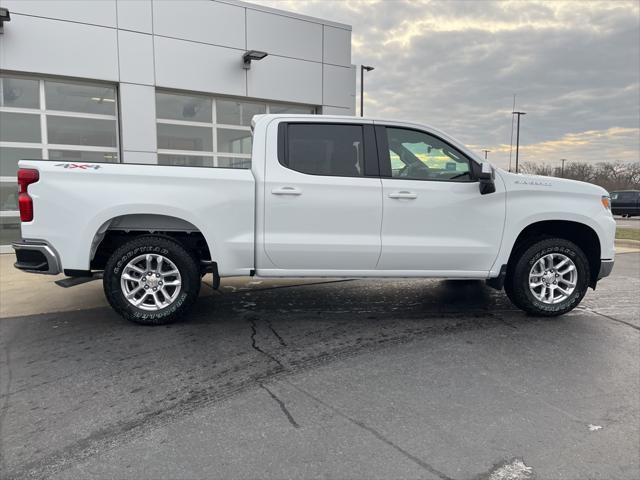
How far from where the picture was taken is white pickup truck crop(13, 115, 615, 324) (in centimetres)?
452

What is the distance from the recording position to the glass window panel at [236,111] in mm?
12234

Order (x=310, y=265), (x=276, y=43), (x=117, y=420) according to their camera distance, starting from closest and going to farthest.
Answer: (x=117, y=420)
(x=310, y=265)
(x=276, y=43)

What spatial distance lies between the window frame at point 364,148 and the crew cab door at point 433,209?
0.07 metres

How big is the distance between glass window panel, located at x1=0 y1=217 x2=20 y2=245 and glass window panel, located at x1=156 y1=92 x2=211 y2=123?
3.91 metres

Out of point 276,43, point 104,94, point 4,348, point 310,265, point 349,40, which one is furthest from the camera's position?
point 349,40

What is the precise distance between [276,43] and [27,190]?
30.9 ft

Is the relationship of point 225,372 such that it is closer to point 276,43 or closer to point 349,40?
point 276,43

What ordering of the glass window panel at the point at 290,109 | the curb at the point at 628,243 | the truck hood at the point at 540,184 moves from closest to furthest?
the truck hood at the point at 540,184
the curb at the point at 628,243
the glass window panel at the point at 290,109

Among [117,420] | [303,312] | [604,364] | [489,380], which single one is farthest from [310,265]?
[604,364]

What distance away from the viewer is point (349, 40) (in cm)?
1348

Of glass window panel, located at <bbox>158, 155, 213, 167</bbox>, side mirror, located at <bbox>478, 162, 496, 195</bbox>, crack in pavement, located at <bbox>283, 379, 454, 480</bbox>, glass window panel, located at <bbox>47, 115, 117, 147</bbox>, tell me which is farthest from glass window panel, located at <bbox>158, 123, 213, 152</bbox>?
crack in pavement, located at <bbox>283, 379, 454, 480</bbox>

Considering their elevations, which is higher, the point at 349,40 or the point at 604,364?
the point at 349,40

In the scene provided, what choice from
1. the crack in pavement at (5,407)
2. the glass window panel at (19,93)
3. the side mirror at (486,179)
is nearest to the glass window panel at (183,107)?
the glass window panel at (19,93)

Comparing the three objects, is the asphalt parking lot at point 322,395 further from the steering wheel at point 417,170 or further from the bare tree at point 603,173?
the bare tree at point 603,173
